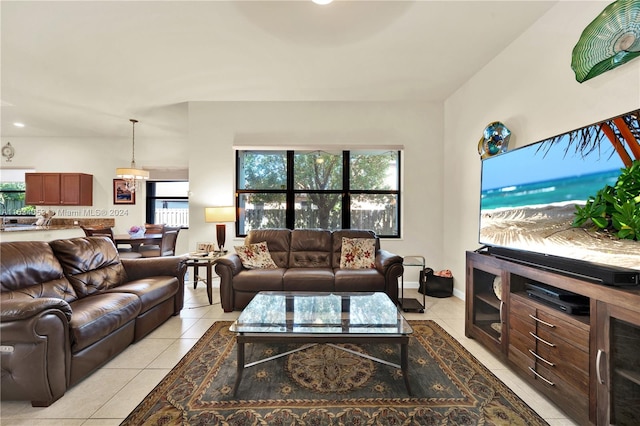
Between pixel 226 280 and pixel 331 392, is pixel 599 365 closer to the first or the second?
pixel 331 392

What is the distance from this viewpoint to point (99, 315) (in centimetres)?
198

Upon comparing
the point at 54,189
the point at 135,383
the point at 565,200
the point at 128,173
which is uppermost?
the point at 128,173

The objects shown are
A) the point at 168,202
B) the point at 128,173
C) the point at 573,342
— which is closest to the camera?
the point at 573,342

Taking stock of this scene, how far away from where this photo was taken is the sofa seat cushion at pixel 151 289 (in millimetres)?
2485

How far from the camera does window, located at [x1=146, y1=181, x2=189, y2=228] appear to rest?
6.39 m

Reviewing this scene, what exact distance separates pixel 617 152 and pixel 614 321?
932mm

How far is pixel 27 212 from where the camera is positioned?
20.4 ft

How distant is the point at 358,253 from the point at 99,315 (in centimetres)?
267

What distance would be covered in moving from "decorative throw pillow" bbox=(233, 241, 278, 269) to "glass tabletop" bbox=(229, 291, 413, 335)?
87cm

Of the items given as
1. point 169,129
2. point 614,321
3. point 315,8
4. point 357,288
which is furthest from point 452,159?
point 169,129

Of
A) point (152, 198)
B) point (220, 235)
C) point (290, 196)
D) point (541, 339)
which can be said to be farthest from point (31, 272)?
point (152, 198)

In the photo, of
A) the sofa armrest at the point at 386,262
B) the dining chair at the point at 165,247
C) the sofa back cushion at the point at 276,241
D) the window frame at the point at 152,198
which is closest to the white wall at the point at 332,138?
the dining chair at the point at 165,247

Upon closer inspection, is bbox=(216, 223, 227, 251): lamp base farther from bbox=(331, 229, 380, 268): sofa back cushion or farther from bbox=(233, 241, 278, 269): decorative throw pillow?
bbox=(331, 229, 380, 268): sofa back cushion

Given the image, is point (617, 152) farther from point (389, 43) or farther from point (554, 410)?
point (389, 43)
